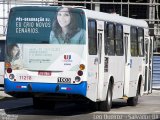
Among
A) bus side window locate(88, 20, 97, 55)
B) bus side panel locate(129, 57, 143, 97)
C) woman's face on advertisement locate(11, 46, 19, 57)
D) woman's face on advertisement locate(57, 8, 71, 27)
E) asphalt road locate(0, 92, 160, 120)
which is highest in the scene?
woman's face on advertisement locate(57, 8, 71, 27)

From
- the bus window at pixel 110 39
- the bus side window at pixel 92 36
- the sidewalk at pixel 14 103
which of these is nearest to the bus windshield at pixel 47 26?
the bus side window at pixel 92 36

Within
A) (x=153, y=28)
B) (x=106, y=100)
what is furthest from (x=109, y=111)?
(x=153, y=28)

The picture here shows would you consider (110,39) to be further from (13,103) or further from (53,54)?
(13,103)

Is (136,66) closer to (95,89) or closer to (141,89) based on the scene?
(141,89)

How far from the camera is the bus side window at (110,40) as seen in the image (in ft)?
64.4

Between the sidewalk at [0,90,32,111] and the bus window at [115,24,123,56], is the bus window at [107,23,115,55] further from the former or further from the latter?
the sidewalk at [0,90,32,111]

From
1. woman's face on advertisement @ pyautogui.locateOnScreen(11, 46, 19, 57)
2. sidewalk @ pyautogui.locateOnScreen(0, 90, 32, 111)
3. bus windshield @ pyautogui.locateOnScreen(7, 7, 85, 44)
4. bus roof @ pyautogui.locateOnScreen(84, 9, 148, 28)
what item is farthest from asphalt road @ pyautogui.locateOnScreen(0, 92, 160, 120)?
bus roof @ pyautogui.locateOnScreen(84, 9, 148, 28)

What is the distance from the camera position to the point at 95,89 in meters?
18.3

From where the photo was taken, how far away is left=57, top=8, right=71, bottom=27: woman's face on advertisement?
1755 centimetres

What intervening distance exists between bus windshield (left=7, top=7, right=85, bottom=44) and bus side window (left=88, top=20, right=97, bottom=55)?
0.48 metres

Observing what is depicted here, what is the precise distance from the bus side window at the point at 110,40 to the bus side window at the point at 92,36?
1.18 meters

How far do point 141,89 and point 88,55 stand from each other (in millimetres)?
6742

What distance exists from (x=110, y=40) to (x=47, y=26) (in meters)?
2.94

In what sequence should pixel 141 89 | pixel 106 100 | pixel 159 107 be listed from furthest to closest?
pixel 141 89
pixel 159 107
pixel 106 100
